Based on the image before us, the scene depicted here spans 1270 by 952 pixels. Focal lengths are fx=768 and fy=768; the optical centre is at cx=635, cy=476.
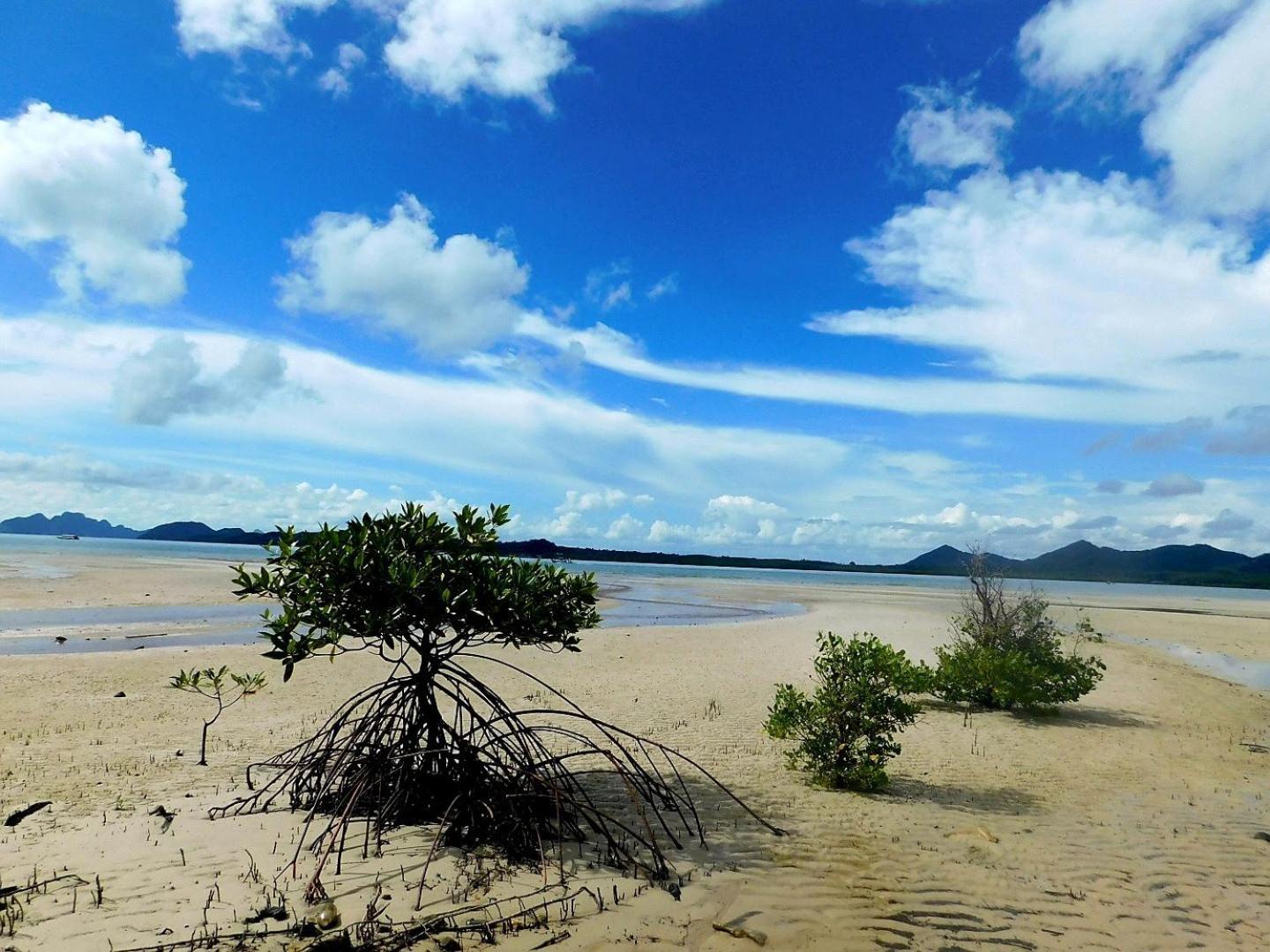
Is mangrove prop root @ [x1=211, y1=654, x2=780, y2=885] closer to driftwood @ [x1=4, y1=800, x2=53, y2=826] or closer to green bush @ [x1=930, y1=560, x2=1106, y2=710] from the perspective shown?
driftwood @ [x1=4, y1=800, x2=53, y2=826]

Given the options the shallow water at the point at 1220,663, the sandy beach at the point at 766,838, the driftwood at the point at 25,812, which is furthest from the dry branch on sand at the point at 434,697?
the shallow water at the point at 1220,663

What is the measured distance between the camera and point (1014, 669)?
16.3 meters

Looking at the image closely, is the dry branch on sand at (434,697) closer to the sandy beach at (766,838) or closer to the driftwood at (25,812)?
the sandy beach at (766,838)

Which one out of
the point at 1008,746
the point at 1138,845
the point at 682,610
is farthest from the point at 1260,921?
the point at 682,610

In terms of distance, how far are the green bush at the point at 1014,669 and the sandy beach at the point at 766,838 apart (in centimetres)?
57

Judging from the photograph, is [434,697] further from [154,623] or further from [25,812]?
→ [154,623]

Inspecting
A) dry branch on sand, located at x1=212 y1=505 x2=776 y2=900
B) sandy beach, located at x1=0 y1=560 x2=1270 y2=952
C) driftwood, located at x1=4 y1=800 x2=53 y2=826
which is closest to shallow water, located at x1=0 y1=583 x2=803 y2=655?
sandy beach, located at x1=0 y1=560 x2=1270 y2=952

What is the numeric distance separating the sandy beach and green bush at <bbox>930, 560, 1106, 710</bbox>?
1.88 ft

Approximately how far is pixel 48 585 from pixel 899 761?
51227mm

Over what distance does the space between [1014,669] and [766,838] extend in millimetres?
10310

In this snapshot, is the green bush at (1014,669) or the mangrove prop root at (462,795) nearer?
the mangrove prop root at (462,795)

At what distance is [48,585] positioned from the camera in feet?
149

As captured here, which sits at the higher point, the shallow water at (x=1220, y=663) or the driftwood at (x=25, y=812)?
the shallow water at (x=1220, y=663)

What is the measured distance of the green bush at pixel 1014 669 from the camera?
53.7 ft
